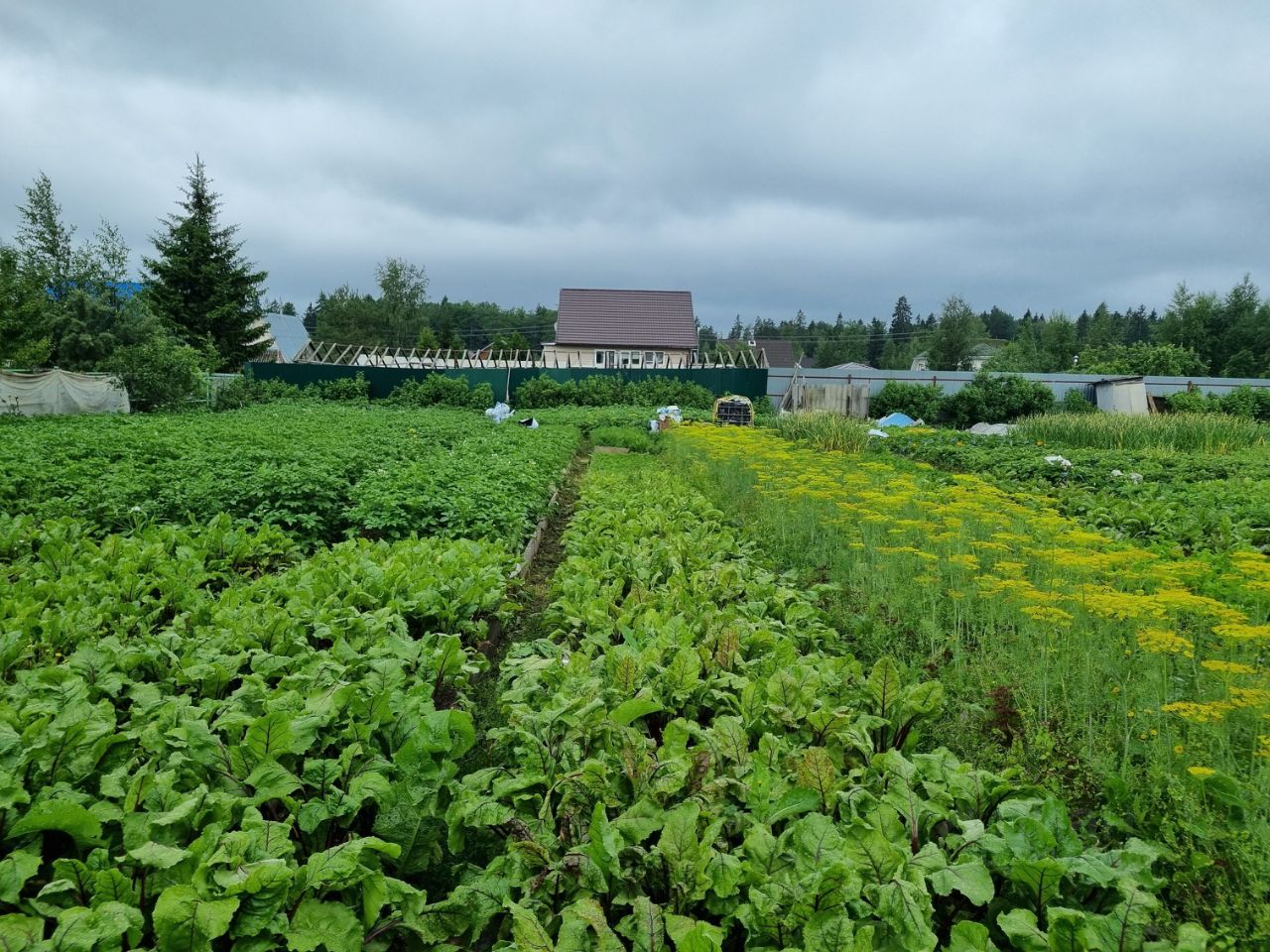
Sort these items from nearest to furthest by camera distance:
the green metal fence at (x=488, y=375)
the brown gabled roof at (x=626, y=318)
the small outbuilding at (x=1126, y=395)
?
the small outbuilding at (x=1126, y=395) → the green metal fence at (x=488, y=375) → the brown gabled roof at (x=626, y=318)

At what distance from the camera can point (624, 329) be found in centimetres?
4100

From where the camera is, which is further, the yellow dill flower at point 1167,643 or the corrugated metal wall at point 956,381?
the corrugated metal wall at point 956,381

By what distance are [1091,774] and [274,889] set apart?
9.47ft

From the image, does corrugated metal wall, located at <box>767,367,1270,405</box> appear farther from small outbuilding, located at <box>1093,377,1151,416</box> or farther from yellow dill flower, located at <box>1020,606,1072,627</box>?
yellow dill flower, located at <box>1020,606,1072,627</box>

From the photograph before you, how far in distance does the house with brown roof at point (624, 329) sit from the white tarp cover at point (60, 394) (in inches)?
874

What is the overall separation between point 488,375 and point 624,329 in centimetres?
1193

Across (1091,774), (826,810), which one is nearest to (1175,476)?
(1091,774)

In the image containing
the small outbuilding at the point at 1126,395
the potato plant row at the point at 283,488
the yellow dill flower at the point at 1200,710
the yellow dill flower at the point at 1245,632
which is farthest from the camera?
the small outbuilding at the point at 1126,395

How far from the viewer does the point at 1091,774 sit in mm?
2734

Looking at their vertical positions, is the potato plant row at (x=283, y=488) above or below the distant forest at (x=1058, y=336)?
below

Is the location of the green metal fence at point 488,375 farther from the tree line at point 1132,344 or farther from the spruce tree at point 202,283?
the tree line at point 1132,344

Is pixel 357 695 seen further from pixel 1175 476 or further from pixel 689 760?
pixel 1175 476

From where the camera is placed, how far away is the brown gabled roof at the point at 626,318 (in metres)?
40.7

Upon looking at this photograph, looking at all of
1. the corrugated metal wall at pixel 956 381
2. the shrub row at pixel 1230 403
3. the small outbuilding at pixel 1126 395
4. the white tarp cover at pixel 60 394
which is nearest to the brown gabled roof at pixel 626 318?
the corrugated metal wall at pixel 956 381
